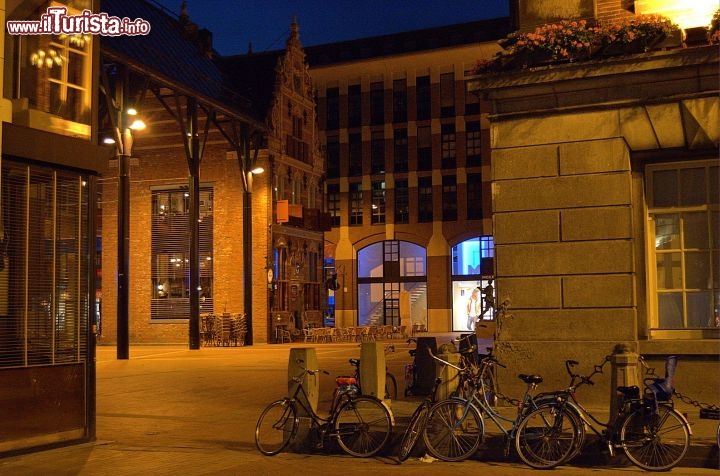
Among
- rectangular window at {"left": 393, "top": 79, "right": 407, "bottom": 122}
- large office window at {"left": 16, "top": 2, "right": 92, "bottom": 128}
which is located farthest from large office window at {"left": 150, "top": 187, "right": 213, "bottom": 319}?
large office window at {"left": 16, "top": 2, "right": 92, "bottom": 128}

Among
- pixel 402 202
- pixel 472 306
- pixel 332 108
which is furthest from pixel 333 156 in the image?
pixel 472 306

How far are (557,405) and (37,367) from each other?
6631 mm

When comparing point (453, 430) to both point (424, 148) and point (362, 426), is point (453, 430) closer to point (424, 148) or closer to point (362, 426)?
point (362, 426)

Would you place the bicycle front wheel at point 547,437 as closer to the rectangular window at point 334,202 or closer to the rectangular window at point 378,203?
the rectangular window at point 378,203

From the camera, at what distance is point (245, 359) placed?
2989 cm

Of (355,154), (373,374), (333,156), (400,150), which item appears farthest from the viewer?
(333,156)

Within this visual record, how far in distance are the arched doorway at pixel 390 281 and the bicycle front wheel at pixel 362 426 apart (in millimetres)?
49028

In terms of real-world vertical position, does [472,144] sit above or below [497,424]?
→ above

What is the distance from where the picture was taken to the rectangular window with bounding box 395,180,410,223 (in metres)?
61.2

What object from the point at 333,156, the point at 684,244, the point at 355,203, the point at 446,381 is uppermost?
the point at 333,156

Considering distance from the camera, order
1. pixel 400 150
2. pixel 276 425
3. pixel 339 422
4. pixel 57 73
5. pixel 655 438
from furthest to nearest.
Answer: pixel 400 150 → pixel 57 73 → pixel 276 425 → pixel 339 422 → pixel 655 438

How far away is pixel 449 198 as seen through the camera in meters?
60.1

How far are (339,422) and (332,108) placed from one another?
54542 mm

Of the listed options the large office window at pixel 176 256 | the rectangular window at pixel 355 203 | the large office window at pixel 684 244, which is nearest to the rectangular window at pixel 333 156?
the rectangular window at pixel 355 203
